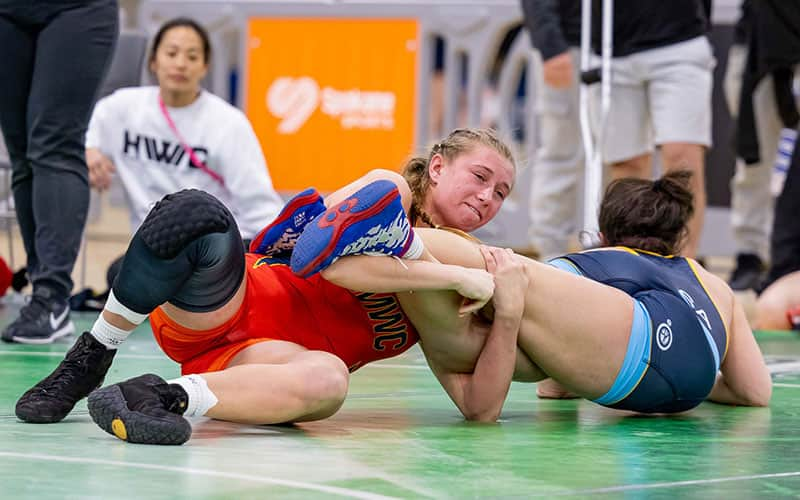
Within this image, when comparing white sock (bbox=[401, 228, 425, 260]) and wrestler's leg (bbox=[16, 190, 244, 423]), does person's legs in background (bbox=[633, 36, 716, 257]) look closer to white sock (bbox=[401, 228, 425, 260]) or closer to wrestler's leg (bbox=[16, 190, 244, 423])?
white sock (bbox=[401, 228, 425, 260])

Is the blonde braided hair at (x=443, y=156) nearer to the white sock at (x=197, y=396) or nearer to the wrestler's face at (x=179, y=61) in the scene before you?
the white sock at (x=197, y=396)

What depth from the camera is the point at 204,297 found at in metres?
2.90

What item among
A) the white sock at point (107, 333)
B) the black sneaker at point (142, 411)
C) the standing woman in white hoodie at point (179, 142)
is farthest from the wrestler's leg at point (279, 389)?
the standing woman in white hoodie at point (179, 142)

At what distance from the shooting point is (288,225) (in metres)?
3.14

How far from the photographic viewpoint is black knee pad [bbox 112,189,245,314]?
2748 mm

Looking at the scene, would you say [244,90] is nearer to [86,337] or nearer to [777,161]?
[777,161]

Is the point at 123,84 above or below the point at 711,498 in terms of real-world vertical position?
above

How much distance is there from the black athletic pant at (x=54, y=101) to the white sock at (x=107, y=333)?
5.30 feet

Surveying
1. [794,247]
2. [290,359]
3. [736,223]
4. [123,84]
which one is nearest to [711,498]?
[290,359]

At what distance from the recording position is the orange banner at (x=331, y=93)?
28.8 feet

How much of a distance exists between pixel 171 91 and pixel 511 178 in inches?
110

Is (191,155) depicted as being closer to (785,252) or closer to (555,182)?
(555,182)

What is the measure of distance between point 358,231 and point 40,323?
2031mm

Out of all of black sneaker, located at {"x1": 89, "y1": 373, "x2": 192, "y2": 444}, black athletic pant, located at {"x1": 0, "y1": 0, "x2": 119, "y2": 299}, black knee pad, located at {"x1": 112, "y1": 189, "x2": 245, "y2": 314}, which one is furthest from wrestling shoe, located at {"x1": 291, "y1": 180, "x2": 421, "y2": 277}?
black athletic pant, located at {"x1": 0, "y1": 0, "x2": 119, "y2": 299}
